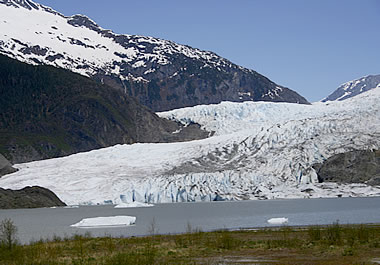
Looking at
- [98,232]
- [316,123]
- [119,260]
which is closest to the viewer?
[119,260]

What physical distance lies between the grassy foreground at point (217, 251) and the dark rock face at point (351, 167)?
52.0m

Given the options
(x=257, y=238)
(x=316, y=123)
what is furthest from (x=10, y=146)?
(x=257, y=238)

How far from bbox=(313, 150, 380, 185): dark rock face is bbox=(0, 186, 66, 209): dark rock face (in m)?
35.3

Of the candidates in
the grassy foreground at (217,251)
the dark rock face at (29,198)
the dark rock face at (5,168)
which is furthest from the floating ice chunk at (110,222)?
the dark rock face at (5,168)

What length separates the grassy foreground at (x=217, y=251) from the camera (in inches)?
752

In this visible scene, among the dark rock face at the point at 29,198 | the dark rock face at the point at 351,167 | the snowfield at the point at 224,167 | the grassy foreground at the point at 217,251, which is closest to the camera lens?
the grassy foreground at the point at 217,251

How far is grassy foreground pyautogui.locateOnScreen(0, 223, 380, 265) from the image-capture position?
19.1 meters

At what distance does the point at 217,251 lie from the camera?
22203 millimetres

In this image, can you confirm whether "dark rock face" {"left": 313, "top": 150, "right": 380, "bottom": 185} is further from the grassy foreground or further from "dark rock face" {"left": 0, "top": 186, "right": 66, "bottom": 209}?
the grassy foreground

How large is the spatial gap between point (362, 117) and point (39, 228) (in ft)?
196

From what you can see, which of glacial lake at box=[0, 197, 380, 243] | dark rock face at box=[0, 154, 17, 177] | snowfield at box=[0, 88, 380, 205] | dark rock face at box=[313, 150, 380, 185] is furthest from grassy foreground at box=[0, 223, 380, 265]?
dark rock face at box=[0, 154, 17, 177]

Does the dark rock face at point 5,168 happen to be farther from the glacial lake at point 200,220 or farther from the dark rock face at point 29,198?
the glacial lake at point 200,220

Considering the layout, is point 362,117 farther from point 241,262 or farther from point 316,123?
point 241,262

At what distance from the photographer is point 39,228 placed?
40.4m
